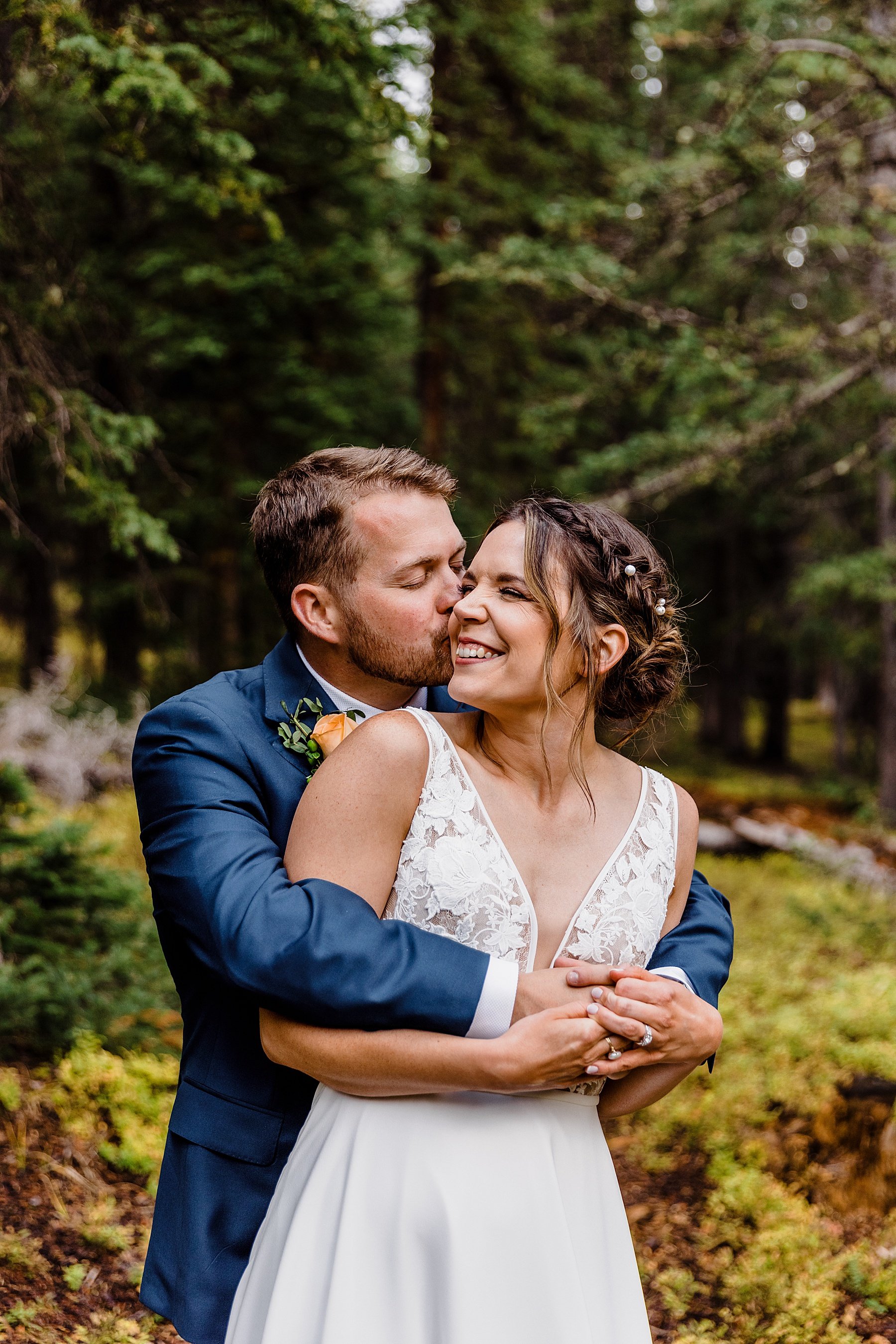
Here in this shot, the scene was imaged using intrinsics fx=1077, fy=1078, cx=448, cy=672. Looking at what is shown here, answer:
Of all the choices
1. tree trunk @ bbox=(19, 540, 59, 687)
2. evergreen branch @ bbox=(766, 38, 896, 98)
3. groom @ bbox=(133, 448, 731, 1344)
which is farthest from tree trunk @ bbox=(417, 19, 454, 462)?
groom @ bbox=(133, 448, 731, 1344)

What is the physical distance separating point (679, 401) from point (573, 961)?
532 inches

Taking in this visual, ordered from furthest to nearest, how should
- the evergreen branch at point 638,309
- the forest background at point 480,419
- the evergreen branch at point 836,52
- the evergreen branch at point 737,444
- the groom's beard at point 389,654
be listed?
the evergreen branch at point 737,444 → the evergreen branch at point 638,309 → the evergreen branch at point 836,52 → the forest background at point 480,419 → the groom's beard at point 389,654

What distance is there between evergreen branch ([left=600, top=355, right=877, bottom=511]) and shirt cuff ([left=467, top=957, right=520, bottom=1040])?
7505mm

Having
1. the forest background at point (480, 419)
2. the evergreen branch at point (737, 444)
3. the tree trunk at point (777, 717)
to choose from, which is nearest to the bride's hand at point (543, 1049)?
the forest background at point (480, 419)

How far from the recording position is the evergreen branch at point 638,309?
8.57 meters

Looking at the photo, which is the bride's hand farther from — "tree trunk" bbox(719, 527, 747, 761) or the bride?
"tree trunk" bbox(719, 527, 747, 761)

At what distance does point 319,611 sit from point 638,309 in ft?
23.3

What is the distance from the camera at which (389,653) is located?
2480 millimetres

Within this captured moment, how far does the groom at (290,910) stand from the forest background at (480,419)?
4.96 feet

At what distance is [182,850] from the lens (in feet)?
6.59

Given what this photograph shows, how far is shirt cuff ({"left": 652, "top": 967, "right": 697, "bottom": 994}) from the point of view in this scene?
85.0 inches

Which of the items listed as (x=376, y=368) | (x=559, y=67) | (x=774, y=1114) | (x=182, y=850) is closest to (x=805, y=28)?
(x=559, y=67)

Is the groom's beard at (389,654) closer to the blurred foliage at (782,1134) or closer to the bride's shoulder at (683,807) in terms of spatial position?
the bride's shoulder at (683,807)

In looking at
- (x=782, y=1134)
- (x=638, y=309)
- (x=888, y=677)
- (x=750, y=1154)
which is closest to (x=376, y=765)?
(x=750, y=1154)
